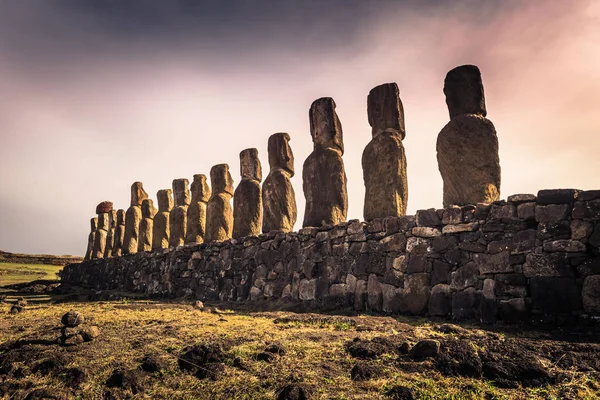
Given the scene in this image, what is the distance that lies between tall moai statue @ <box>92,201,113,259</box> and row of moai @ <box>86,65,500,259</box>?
12.2 metres

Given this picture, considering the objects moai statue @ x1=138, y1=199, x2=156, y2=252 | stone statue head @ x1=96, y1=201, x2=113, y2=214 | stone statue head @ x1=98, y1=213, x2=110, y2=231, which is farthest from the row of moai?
stone statue head @ x1=96, y1=201, x2=113, y2=214

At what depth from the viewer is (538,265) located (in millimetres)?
6672

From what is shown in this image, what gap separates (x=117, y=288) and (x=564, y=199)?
805 inches

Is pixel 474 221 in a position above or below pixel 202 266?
above

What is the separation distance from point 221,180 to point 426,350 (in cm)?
1264

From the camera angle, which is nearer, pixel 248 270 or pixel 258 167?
pixel 248 270

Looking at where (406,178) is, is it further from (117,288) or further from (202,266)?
(117,288)

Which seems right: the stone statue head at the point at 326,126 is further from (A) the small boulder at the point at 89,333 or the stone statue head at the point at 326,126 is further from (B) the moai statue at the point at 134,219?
(B) the moai statue at the point at 134,219

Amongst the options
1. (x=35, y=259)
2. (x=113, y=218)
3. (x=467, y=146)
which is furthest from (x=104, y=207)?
(x=467, y=146)

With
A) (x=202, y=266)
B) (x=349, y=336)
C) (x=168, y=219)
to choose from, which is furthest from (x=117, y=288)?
(x=349, y=336)

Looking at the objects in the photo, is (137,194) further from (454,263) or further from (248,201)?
(454,263)

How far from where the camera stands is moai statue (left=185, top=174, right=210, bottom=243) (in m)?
17.0

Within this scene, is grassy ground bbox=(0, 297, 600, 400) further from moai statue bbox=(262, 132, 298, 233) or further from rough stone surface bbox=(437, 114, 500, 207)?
moai statue bbox=(262, 132, 298, 233)

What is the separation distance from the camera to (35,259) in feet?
127
